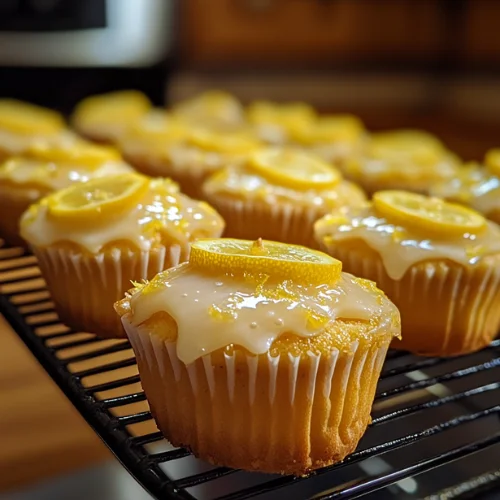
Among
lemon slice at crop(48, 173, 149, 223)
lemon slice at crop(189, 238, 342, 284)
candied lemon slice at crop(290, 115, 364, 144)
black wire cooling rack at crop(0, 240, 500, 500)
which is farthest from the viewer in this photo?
candied lemon slice at crop(290, 115, 364, 144)

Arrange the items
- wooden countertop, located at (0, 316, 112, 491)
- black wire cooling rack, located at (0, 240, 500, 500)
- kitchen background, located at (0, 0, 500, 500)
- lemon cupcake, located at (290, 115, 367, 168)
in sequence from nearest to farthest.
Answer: black wire cooling rack, located at (0, 240, 500, 500) → wooden countertop, located at (0, 316, 112, 491) → lemon cupcake, located at (290, 115, 367, 168) → kitchen background, located at (0, 0, 500, 500)

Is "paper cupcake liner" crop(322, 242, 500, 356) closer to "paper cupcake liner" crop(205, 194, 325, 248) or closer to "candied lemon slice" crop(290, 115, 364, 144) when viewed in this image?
"paper cupcake liner" crop(205, 194, 325, 248)

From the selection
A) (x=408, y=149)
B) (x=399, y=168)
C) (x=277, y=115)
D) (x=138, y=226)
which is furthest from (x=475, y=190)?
(x=277, y=115)

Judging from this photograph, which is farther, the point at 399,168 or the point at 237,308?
the point at 399,168

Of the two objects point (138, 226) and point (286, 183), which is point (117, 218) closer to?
point (138, 226)

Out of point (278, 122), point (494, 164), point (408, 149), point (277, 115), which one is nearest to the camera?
point (494, 164)

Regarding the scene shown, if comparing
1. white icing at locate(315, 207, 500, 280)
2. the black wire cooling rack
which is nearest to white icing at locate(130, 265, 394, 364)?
the black wire cooling rack
